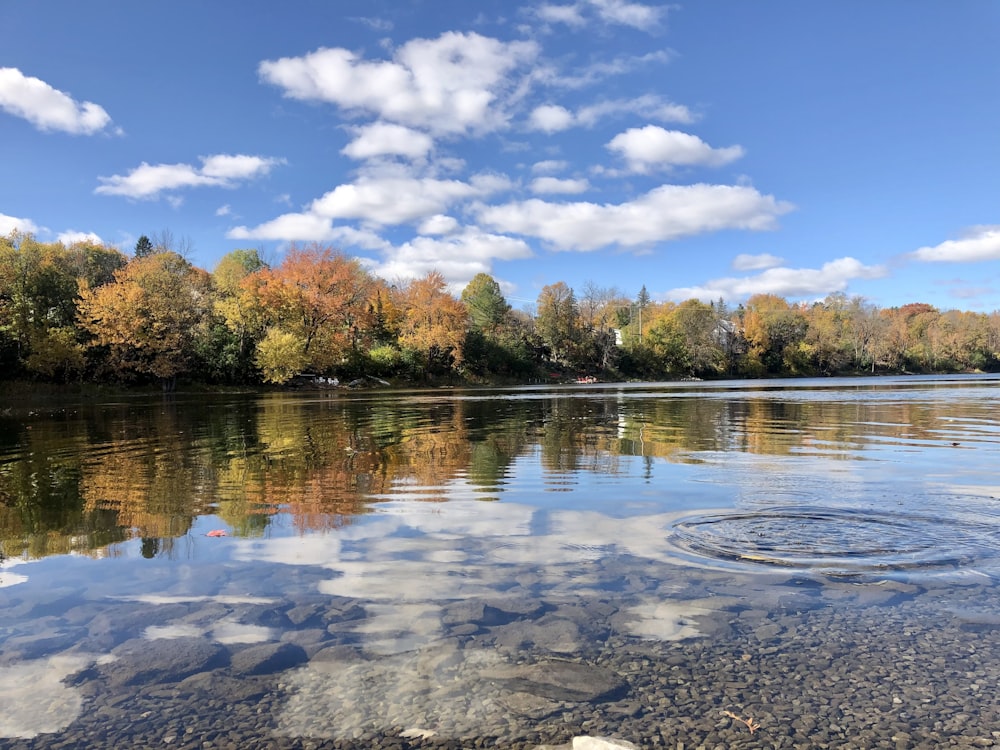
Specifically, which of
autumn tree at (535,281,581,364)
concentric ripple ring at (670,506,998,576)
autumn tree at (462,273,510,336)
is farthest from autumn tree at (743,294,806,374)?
concentric ripple ring at (670,506,998,576)

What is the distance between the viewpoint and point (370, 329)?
81188 mm

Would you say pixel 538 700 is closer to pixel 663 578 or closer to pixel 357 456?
pixel 663 578

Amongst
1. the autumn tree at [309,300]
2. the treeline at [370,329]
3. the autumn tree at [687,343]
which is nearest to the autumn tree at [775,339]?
the treeline at [370,329]

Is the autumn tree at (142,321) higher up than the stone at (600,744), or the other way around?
the autumn tree at (142,321)

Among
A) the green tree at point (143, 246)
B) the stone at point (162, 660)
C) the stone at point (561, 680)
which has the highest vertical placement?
the green tree at point (143, 246)

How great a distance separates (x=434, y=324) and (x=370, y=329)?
26.6 feet

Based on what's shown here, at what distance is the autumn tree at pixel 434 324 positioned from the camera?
3150 inches

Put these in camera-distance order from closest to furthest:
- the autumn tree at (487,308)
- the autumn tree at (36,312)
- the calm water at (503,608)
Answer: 1. the calm water at (503,608)
2. the autumn tree at (36,312)
3. the autumn tree at (487,308)

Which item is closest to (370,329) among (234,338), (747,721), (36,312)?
(234,338)

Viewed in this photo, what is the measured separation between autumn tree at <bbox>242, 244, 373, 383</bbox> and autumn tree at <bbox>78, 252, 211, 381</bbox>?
7097mm

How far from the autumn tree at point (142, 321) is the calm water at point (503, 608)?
4753 centimetres

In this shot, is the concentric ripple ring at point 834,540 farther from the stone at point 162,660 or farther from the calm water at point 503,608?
the stone at point 162,660

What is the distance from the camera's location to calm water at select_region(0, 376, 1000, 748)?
3754 mm

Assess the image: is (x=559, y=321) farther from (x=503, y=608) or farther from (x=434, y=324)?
(x=503, y=608)
